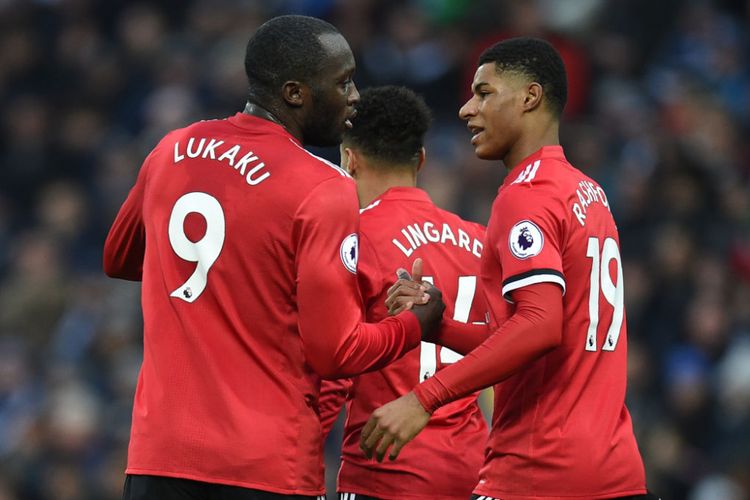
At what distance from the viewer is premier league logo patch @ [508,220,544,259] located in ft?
13.2

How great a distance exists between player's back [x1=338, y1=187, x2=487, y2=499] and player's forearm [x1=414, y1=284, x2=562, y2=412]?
2.28 ft

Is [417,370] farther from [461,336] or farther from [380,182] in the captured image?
[380,182]

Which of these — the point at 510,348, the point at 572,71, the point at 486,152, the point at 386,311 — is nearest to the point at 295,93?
the point at 486,152

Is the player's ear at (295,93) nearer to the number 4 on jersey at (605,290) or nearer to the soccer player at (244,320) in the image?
the soccer player at (244,320)

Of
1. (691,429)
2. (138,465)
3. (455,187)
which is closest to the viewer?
(138,465)

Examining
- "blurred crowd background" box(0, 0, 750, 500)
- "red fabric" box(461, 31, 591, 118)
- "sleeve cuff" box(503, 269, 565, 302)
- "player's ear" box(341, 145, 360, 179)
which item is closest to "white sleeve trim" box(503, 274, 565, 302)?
"sleeve cuff" box(503, 269, 565, 302)

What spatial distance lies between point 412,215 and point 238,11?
785cm

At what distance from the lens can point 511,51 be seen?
14.7 ft

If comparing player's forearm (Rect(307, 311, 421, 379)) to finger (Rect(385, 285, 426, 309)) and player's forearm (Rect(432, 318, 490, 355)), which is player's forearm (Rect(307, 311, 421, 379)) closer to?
finger (Rect(385, 285, 426, 309))

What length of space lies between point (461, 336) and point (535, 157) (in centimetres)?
64

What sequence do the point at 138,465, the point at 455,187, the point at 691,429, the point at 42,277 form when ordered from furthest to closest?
the point at 42,277 < the point at 455,187 < the point at 691,429 < the point at 138,465

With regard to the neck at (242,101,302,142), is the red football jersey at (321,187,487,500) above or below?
below

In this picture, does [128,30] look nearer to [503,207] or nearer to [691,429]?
[691,429]

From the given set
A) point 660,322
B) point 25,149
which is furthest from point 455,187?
point 25,149
